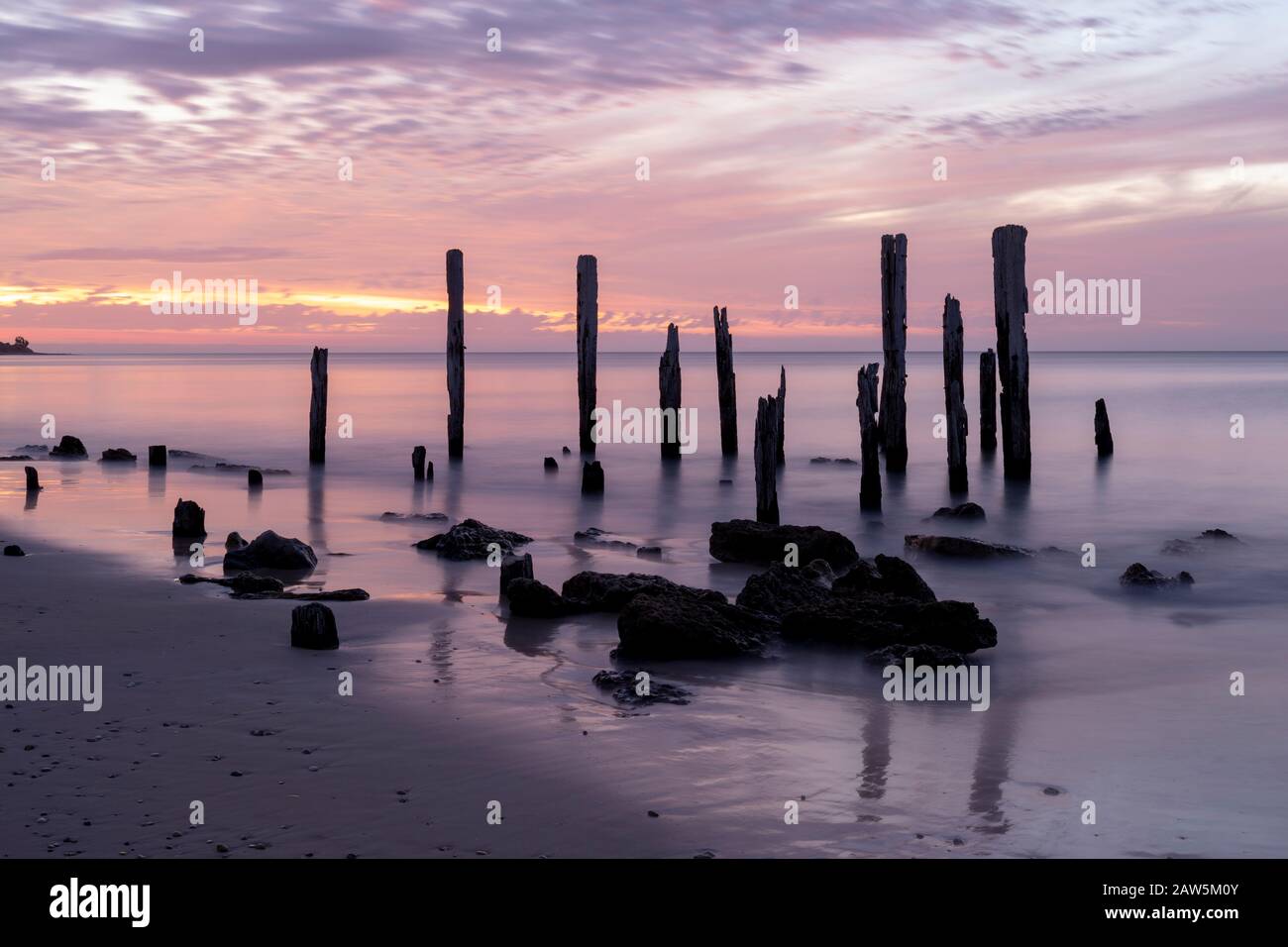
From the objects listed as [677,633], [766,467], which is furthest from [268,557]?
[766,467]

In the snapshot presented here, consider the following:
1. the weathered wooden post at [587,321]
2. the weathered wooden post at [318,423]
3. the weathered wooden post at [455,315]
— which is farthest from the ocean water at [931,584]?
the weathered wooden post at [455,315]

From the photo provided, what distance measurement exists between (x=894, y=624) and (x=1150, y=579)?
4.94m

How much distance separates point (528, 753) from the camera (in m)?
6.71

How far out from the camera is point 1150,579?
42.7 feet

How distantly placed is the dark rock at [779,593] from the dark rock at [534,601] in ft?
5.30

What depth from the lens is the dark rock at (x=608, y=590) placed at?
10461 millimetres

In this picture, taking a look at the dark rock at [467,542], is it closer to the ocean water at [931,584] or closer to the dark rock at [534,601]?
the ocean water at [931,584]

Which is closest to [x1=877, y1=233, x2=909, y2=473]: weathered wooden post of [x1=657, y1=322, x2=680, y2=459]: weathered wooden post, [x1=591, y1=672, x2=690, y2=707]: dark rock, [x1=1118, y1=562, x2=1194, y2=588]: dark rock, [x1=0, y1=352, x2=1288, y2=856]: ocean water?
[x1=0, y1=352, x2=1288, y2=856]: ocean water

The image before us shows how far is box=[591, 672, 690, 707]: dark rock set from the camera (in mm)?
7863

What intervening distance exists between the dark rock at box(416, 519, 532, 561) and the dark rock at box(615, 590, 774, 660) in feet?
15.1

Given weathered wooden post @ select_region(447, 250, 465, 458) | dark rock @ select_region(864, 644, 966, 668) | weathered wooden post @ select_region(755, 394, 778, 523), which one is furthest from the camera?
weathered wooden post @ select_region(447, 250, 465, 458)

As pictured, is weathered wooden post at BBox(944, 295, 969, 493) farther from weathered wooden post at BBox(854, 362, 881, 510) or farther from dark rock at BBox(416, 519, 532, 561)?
dark rock at BBox(416, 519, 532, 561)

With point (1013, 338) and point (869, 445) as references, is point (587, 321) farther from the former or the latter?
point (1013, 338)
